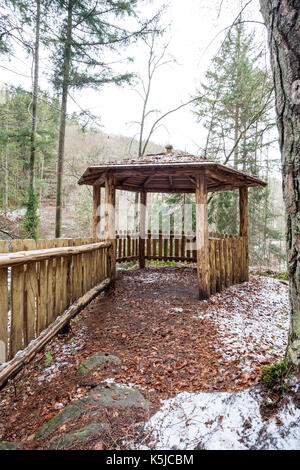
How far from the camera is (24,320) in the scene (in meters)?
2.43

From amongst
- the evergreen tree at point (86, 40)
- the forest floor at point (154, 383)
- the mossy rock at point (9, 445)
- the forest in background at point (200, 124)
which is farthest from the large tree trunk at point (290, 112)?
the evergreen tree at point (86, 40)

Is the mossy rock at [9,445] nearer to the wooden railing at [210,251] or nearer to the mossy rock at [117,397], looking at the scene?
the mossy rock at [117,397]

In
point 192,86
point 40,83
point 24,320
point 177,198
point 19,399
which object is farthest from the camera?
point 177,198

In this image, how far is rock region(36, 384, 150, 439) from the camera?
6.61ft

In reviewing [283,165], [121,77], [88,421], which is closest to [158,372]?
[88,421]

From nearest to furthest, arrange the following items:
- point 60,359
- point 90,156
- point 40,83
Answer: point 60,359 < point 40,83 < point 90,156

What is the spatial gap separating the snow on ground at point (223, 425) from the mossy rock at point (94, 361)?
110cm

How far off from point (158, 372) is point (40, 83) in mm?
12225

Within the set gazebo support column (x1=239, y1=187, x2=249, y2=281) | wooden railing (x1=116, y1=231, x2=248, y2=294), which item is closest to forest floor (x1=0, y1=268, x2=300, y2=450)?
wooden railing (x1=116, y1=231, x2=248, y2=294)

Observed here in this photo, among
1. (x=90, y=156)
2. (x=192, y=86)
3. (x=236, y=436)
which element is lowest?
(x=236, y=436)

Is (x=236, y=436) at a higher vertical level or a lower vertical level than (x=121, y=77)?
lower
